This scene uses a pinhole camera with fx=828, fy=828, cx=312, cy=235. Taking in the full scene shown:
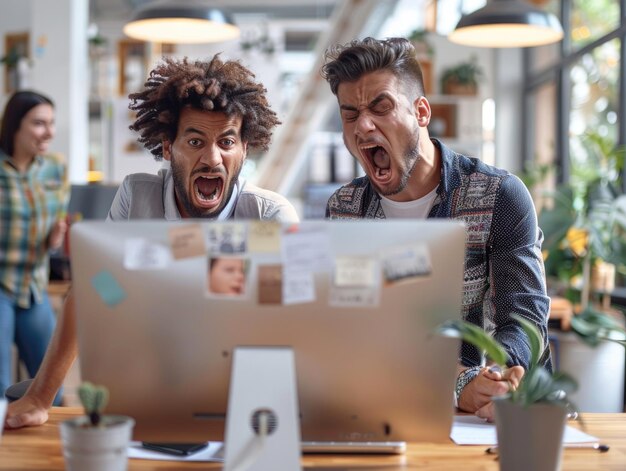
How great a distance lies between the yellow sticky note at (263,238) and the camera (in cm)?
122

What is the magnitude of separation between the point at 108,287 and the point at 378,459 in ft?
1.80

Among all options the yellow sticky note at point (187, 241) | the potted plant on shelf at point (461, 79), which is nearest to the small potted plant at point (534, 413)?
the yellow sticky note at point (187, 241)

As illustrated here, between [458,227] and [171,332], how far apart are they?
1.51 feet

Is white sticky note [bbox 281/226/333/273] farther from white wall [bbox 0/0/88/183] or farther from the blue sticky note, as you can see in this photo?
white wall [bbox 0/0/88/183]

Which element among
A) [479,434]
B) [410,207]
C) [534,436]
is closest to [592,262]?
[410,207]

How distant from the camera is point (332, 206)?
229 cm

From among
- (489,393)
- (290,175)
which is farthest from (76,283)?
(290,175)

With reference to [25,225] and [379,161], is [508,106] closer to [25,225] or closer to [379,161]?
[25,225]

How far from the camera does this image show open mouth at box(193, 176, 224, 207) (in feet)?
6.89

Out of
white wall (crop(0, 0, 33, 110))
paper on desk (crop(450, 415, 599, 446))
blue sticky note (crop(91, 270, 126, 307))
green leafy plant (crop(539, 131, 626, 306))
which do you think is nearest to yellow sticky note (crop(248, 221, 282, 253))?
blue sticky note (crop(91, 270, 126, 307))

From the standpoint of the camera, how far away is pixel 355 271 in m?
1.23

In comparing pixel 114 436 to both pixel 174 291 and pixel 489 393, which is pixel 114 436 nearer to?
pixel 174 291

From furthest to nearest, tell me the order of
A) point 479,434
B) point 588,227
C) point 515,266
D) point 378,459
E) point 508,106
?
point 508,106
point 588,227
point 515,266
point 479,434
point 378,459

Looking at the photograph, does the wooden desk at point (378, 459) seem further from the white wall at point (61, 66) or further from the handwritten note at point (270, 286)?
the white wall at point (61, 66)
